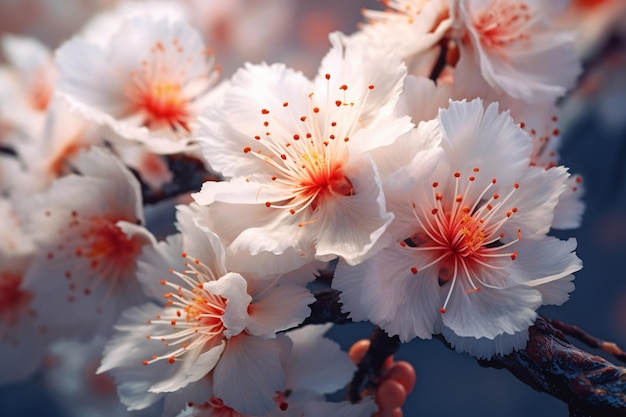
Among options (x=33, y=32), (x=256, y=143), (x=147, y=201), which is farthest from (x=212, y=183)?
(x=33, y=32)

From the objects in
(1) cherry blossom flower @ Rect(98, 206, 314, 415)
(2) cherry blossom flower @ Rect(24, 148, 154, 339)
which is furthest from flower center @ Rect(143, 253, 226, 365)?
(2) cherry blossom flower @ Rect(24, 148, 154, 339)

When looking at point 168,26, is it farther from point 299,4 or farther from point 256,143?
point 299,4

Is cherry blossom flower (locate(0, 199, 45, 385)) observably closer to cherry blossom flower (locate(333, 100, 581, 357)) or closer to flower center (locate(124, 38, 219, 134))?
flower center (locate(124, 38, 219, 134))

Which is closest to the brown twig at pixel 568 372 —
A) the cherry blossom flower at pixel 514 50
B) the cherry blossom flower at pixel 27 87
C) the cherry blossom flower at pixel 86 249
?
the cherry blossom flower at pixel 514 50

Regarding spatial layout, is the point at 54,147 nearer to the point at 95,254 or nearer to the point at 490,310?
the point at 95,254

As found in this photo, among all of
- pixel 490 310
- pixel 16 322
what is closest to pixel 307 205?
pixel 490 310
